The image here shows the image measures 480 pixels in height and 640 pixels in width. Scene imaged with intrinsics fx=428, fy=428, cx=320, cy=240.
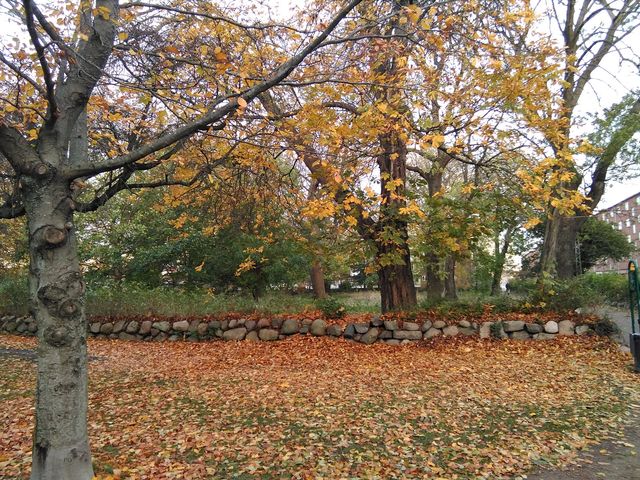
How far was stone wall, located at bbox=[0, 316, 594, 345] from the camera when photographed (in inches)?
317

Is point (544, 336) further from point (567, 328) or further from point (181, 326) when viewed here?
point (181, 326)

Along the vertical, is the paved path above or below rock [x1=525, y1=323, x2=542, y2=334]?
below

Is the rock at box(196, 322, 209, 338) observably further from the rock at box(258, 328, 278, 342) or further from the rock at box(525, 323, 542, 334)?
the rock at box(525, 323, 542, 334)

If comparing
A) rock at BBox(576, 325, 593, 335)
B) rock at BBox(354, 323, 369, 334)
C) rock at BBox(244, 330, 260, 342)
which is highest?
rock at BBox(354, 323, 369, 334)

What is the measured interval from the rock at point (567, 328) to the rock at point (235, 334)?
20.6 ft

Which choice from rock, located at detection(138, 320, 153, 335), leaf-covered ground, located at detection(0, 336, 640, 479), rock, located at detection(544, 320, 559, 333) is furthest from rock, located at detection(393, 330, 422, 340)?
Result: rock, located at detection(138, 320, 153, 335)

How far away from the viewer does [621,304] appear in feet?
46.6

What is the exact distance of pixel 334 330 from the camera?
28.8ft

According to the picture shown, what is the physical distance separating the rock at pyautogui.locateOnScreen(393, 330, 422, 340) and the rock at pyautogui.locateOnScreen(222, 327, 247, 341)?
3.30 metres

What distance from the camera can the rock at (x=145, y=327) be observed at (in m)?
10.1

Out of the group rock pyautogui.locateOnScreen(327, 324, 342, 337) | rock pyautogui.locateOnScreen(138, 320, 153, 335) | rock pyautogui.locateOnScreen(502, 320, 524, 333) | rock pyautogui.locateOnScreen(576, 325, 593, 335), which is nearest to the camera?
rock pyautogui.locateOnScreen(576, 325, 593, 335)

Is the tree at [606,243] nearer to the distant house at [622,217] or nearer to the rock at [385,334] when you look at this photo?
the distant house at [622,217]

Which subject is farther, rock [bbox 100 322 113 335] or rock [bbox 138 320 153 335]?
rock [bbox 100 322 113 335]

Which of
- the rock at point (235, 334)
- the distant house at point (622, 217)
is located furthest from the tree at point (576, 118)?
the rock at point (235, 334)
